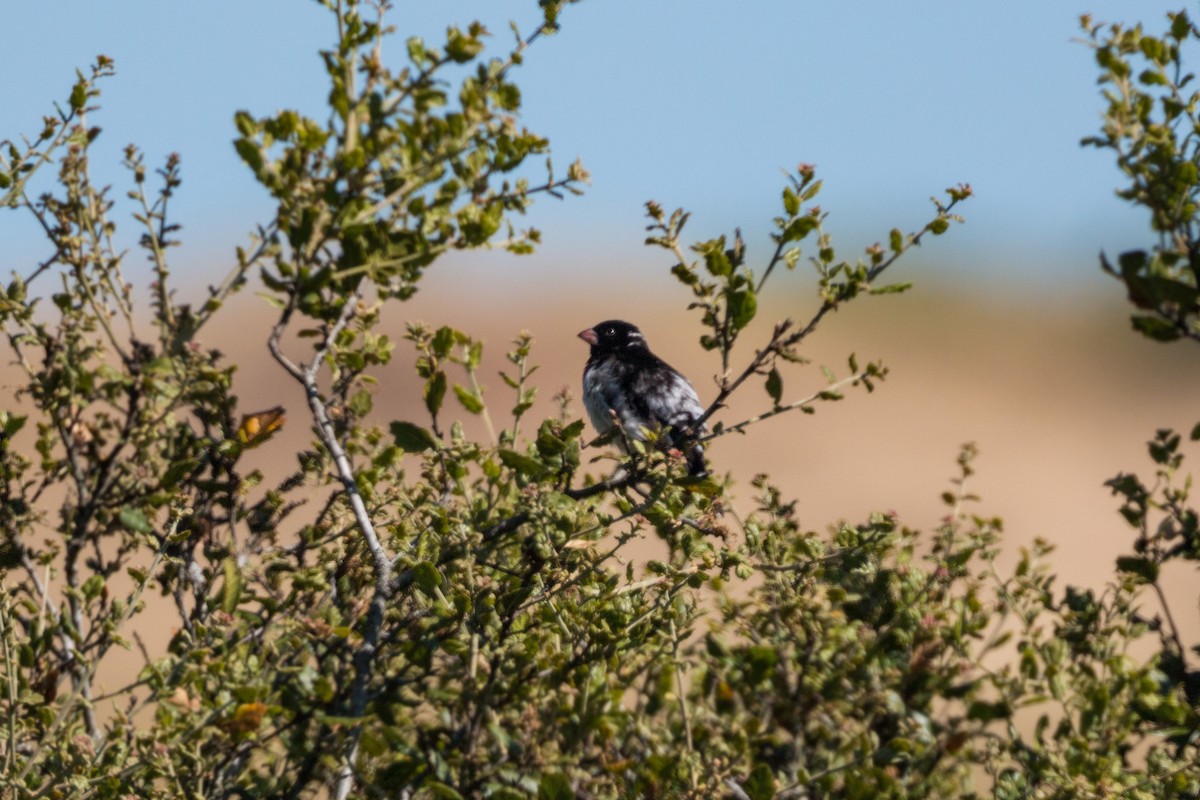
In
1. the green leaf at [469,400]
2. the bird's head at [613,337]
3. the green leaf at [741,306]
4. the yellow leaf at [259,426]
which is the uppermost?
the bird's head at [613,337]

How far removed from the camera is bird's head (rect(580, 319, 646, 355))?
26.5ft

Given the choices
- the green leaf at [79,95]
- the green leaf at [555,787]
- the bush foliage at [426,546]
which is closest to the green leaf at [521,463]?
the bush foliage at [426,546]

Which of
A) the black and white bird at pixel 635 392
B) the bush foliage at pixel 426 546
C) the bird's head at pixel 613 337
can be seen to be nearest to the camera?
the bush foliage at pixel 426 546

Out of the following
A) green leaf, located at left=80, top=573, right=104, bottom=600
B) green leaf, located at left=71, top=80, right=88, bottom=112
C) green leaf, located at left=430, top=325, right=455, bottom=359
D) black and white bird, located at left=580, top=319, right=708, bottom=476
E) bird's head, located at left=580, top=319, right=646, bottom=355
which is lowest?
green leaf, located at left=80, top=573, right=104, bottom=600

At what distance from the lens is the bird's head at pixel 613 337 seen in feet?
26.5

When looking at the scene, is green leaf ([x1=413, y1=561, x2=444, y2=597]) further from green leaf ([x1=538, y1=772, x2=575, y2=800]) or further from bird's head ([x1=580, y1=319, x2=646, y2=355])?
bird's head ([x1=580, y1=319, x2=646, y2=355])

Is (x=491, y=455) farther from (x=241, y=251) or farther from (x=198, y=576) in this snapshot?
(x=198, y=576)

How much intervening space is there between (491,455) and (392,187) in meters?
0.73

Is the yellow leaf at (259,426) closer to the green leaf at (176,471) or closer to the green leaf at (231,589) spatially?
the green leaf at (176,471)

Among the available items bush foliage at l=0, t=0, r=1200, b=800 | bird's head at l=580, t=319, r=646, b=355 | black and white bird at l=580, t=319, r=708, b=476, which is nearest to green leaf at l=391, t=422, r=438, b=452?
bush foliage at l=0, t=0, r=1200, b=800

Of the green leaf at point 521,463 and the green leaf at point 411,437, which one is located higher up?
the green leaf at point 411,437

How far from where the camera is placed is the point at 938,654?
4645 millimetres

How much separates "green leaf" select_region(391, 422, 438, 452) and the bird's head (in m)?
4.43

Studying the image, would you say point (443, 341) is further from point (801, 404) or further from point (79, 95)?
point (79, 95)
